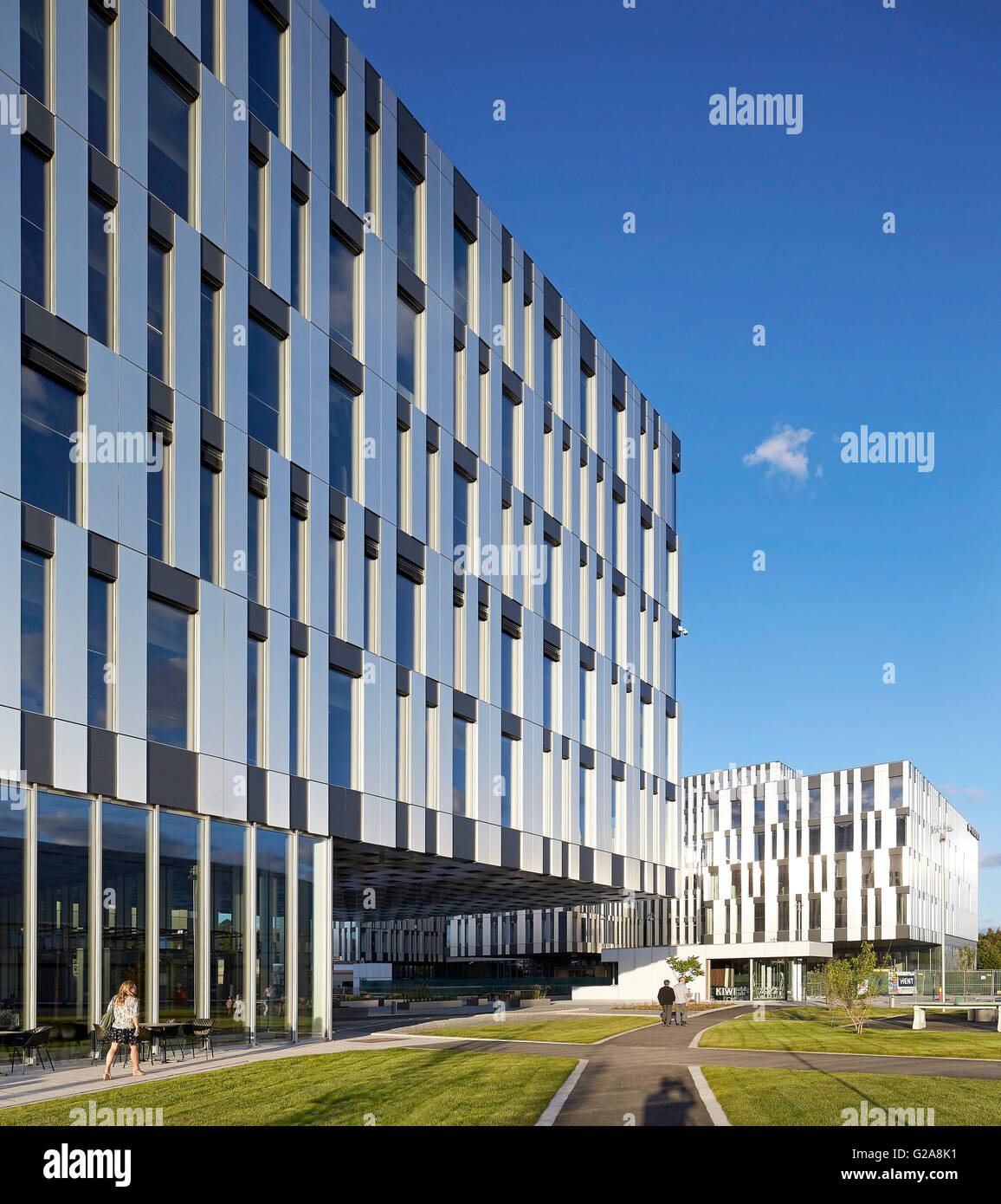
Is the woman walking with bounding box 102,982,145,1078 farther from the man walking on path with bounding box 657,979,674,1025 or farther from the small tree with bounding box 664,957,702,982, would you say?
the small tree with bounding box 664,957,702,982

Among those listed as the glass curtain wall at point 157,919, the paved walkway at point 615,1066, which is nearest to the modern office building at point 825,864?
the paved walkway at point 615,1066

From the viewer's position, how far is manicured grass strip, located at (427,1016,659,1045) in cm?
3347

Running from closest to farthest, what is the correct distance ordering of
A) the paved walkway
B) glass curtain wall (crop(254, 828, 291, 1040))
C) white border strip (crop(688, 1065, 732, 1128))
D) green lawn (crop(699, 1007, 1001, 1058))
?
1. white border strip (crop(688, 1065, 732, 1128))
2. the paved walkway
3. glass curtain wall (crop(254, 828, 291, 1040))
4. green lawn (crop(699, 1007, 1001, 1058))

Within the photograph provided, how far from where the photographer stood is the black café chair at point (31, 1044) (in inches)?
814

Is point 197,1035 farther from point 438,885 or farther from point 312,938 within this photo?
point 438,885

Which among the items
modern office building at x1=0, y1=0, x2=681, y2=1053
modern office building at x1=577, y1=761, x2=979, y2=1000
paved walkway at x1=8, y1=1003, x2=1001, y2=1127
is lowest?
modern office building at x1=577, y1=761, x2=979, y2=1000

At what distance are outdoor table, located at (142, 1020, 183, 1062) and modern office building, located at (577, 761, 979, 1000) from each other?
73367mm

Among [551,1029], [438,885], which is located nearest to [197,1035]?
[551,1029]

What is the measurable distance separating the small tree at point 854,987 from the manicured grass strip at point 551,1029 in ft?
20.2

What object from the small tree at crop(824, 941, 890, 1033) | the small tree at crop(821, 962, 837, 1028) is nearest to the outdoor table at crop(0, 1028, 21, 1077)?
the small tree at crop(824, 941, 890, 1033)

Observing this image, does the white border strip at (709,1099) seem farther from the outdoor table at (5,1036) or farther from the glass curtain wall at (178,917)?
the outdoor table at (5,1036)

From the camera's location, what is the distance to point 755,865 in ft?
340

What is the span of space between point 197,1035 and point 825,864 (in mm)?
81632
